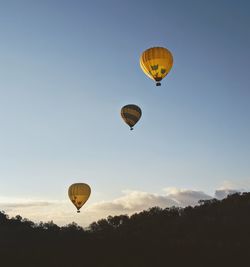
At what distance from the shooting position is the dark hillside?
5710 centimetres

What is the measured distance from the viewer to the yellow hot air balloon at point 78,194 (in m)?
57.0

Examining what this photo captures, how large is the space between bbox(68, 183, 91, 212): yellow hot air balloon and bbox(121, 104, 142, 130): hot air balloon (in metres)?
13.6

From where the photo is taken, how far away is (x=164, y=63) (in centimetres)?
3941

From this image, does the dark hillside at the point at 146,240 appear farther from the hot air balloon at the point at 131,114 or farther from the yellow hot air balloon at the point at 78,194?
the hot air balloon at the point at 131,114

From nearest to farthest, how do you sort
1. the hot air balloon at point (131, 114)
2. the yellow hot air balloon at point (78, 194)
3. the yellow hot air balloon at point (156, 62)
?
the yellow hot air balloon at point (156, 62) < the hot air balloon at point (131, 114) < the yellow hot air balloon at point (78, 194)

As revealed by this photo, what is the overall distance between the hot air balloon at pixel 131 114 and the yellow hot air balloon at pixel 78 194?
1362 cm

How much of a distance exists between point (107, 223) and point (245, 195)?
121 ft

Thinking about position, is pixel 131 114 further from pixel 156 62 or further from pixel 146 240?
pixel 146 240

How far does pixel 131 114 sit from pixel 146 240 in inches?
1344

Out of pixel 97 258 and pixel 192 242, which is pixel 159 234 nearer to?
pixel 192 242

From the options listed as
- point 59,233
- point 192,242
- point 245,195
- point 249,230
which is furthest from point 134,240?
point 245,195

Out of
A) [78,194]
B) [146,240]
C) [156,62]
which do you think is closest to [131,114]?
[156,62]

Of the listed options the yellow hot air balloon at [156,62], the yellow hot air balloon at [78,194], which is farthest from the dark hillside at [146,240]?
the yellow hot air balloon at [156,62]

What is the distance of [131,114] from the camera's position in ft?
161
